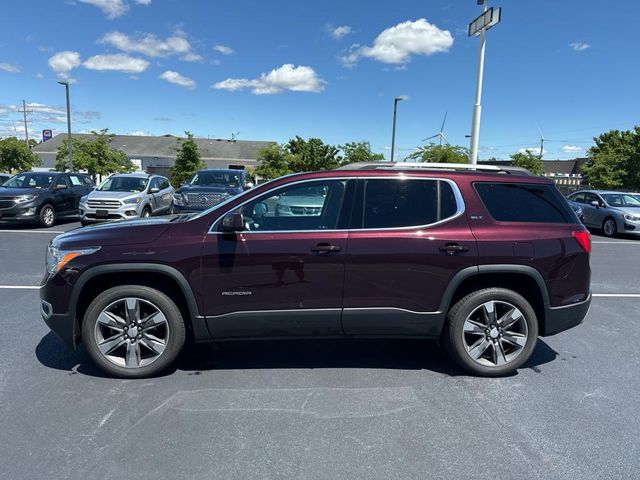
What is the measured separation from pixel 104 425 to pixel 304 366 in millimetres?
1643

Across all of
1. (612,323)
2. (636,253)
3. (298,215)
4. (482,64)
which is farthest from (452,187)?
(482,64)

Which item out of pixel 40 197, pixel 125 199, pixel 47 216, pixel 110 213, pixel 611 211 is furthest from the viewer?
pixel 611 211

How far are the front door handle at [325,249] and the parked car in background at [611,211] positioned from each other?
1408 centimetres

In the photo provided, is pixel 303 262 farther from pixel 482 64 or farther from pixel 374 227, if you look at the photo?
pixel 482 64

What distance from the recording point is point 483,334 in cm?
388

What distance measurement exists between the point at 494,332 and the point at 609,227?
13540mm

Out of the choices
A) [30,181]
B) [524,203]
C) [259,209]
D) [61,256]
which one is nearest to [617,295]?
[524,203]

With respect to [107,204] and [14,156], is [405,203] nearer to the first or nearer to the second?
[107,204]

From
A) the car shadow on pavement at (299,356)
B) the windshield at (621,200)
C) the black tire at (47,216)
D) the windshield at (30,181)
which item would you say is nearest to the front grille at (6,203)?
the black tire at (47,216)

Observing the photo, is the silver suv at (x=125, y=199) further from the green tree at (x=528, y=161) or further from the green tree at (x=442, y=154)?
the green tree at (x=528, y=161)

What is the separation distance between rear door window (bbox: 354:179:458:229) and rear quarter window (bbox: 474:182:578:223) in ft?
1.11

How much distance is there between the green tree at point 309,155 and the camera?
3844cm

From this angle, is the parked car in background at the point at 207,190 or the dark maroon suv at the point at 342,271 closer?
the dark maroon suv at the point at 342,271

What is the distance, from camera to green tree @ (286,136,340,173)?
3844cm
